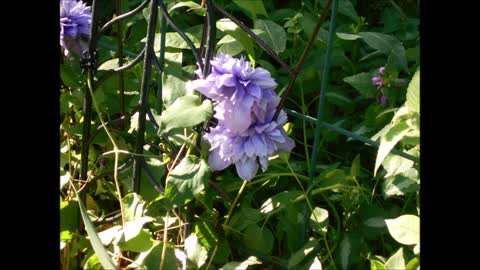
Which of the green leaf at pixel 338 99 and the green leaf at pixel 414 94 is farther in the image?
the green leaf at pixel 338 99

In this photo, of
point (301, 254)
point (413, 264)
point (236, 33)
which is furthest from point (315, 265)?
point (236, 33)

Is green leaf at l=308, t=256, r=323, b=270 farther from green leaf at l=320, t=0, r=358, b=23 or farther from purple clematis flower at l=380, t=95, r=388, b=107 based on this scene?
green leaf at l=320, t=0, r=358, b=23

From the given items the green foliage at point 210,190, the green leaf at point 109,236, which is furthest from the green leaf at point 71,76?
the green leaf at point 109,236

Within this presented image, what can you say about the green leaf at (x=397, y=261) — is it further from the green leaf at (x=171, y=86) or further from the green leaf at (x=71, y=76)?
the green leaf at (x=71, y=76)
